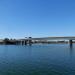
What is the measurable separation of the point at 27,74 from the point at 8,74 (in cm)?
277

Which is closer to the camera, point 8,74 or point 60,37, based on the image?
point 8,74

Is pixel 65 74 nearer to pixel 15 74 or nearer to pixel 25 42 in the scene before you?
pixel 15 74

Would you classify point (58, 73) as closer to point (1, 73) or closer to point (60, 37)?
point (1, 73)

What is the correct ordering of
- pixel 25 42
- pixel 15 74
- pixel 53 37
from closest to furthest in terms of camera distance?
pixel 15 74, pixel 53 37, pixel 25 42

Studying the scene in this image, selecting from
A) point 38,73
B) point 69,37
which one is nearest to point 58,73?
point 38,73

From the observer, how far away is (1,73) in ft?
77.4

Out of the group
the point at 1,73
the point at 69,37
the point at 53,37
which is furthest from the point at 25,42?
the point at 1,73

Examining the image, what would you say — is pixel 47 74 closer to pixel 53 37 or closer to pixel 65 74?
pixel 65 74

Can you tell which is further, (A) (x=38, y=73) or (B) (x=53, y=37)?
(B) (x=53, y=37)

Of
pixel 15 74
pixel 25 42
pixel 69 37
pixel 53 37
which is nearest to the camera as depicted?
pixel 15 74

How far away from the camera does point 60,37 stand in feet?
439

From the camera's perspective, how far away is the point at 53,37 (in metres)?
139

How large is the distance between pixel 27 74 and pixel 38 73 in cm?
167

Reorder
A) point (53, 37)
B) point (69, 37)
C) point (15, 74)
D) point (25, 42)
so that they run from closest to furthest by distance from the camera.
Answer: point (15, 74)
point (69, 37)
point (53, 37)
point (25, 42)
